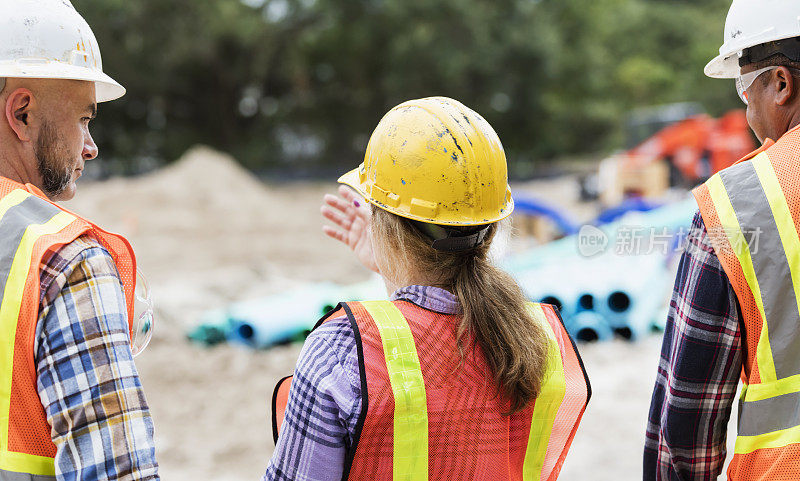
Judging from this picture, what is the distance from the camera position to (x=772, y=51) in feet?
6.01

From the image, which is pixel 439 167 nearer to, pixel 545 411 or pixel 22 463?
pixel 545 411

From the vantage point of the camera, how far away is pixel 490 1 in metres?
27.6

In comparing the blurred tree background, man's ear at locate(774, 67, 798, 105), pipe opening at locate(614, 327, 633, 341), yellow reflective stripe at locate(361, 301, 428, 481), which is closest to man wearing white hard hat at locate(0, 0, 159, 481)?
yellow reflective stripe at locate(361, 301, 428, 481)

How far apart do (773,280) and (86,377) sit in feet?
5.00

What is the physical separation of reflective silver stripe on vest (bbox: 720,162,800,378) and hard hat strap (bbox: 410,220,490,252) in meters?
0.63

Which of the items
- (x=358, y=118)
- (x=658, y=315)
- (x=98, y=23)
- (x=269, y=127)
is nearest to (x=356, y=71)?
(x=358, y=118)

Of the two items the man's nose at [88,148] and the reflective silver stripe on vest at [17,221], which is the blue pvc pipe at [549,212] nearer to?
Result: the man's nose at [88,148]

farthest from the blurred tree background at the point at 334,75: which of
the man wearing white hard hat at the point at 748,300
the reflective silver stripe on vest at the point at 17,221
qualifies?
the reflective silver stripe on vest at the point at 17,221

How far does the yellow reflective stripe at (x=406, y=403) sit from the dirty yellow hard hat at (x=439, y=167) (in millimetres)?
306

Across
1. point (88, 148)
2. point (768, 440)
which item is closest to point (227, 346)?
point (88, 148)

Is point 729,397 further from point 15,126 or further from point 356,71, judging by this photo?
point 356,71

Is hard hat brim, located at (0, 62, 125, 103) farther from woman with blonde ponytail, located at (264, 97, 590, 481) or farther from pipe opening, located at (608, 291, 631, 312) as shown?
pipe opening, located at (608, 291, 631, 312)

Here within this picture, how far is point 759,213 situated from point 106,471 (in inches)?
61.1

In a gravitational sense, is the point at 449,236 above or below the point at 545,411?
above
